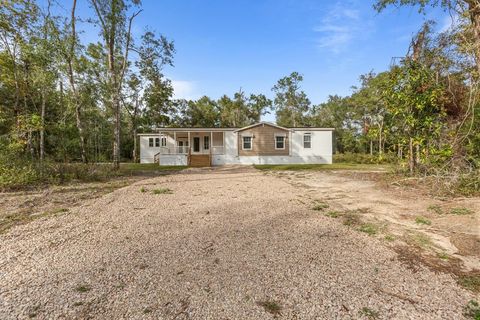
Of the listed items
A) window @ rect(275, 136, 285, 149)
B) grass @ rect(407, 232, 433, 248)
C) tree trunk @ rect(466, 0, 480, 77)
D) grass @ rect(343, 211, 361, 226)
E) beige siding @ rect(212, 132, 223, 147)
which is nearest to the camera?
grass @ rect(407, 232, 433, 248)

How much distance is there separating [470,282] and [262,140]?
17284 millimetres

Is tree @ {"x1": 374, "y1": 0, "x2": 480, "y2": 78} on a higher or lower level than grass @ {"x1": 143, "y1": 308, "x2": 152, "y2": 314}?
higher

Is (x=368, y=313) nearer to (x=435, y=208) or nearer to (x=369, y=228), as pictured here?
(x=369, y=228)

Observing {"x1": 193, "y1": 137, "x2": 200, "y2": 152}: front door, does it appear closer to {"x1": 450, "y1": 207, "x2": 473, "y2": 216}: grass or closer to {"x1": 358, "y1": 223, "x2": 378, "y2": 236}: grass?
{"x1": 358, "y1": 223, "x2": 378, "y2": 236}: grass

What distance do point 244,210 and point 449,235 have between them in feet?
11.1

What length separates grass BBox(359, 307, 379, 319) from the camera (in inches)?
67.6

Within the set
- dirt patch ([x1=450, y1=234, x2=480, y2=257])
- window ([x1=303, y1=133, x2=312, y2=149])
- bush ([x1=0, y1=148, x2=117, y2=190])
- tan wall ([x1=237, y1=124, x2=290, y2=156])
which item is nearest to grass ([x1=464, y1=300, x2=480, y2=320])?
dirt patch ([x1=450, y1=234, x2=480, y2=257])

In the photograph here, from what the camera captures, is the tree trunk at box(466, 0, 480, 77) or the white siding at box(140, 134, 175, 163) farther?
the white siding at box(140, 134, 175, 163)

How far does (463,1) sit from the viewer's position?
6184 mm

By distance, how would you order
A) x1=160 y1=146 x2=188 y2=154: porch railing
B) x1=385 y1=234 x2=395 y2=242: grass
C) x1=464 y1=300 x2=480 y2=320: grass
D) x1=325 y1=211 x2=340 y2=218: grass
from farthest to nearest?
x1=160 y1=146 x2=188 y2=154: porch railing → x1=325 y1=211 x2=340 y2=218: grass → x1=385 y1=234 x2=395 y2=242: grass → x1=464 y1=300 x2=480 y2=320: grass

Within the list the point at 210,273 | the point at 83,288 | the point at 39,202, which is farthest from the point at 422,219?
the point at 39,202

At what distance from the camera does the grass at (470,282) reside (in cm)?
205

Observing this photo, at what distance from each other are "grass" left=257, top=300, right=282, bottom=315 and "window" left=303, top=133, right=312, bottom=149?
61.3 ft

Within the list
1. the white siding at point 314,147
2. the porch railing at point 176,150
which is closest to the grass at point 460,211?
the white siding at point 314,147
